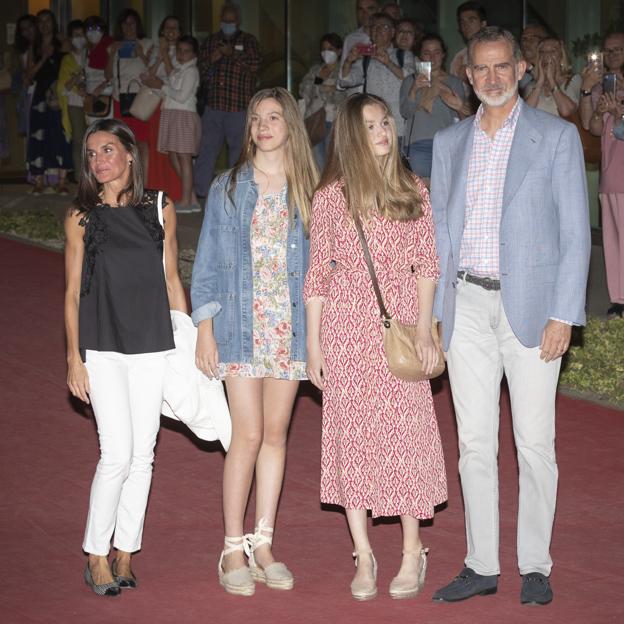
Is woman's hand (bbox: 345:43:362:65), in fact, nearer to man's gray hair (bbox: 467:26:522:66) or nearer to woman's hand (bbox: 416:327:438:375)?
man's gray hair (bbox: 467:26:522:66)

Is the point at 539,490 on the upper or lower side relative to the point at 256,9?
lower

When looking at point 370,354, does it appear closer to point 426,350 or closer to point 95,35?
point 426,350

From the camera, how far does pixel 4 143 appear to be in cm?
2120

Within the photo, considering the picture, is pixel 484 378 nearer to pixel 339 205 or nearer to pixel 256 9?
pixel 339 205

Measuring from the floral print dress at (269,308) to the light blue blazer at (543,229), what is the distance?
0.96m

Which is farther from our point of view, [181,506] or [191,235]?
[191,235]

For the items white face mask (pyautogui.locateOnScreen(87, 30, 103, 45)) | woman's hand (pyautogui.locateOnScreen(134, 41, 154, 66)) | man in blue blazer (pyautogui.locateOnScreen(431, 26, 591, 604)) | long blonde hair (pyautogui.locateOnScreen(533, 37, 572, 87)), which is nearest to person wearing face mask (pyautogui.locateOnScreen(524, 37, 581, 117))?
long blonde hair (pyautogui.locateOnScreen(533, 37, 572, 87))

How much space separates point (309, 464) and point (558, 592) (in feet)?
7.85

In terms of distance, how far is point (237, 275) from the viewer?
19.4 feet

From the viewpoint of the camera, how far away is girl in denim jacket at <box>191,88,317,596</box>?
590 centimetres

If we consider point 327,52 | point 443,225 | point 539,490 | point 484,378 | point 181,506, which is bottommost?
point 181,506

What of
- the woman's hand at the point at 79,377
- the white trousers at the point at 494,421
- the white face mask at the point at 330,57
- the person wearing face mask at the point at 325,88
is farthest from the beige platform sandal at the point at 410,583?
the white face mask at the point at 330,57

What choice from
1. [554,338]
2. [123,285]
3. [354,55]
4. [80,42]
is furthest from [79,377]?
[80,42]

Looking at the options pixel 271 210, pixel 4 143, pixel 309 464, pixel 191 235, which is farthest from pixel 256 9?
pixel 271 210
